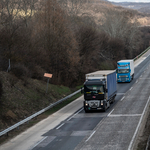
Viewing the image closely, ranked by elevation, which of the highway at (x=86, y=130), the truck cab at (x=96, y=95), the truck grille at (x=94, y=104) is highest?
the truck cab at (x=96, y=95)

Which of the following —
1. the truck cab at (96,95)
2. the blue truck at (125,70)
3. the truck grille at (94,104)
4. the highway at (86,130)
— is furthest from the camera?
the blue truck at (125,70)

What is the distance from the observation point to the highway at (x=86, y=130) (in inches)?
A: 618

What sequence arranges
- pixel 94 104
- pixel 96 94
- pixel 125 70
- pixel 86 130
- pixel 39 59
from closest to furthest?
pixel 86 130 → pixel 96 94 → pixel 94 104 → pixel 39 59 → pixel 125 70

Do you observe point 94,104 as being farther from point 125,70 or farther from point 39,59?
point 125,70

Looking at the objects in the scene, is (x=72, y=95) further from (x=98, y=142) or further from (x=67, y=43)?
(x=98, y=142)

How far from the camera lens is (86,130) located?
18.9 m

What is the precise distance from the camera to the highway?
51.5 feet

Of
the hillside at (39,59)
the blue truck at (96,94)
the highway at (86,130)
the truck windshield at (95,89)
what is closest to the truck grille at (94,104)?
the blue truck at (96,94)

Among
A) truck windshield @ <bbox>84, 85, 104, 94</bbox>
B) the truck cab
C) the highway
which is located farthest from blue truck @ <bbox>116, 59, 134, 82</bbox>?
truck windshield @ <bbox>84, 85, 104, 94</bbox>

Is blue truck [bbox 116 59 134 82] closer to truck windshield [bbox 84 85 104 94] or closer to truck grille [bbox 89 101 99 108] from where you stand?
truck windshield [bbox 84 85 104 94]

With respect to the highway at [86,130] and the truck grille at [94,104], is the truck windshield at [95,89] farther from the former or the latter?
the highway at [86,130]

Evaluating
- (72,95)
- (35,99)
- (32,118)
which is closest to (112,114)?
(32,118)

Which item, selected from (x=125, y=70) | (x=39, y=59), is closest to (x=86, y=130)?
(x=39, y=59)

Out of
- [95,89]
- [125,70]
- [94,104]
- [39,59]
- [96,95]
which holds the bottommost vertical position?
A: [94,104]
